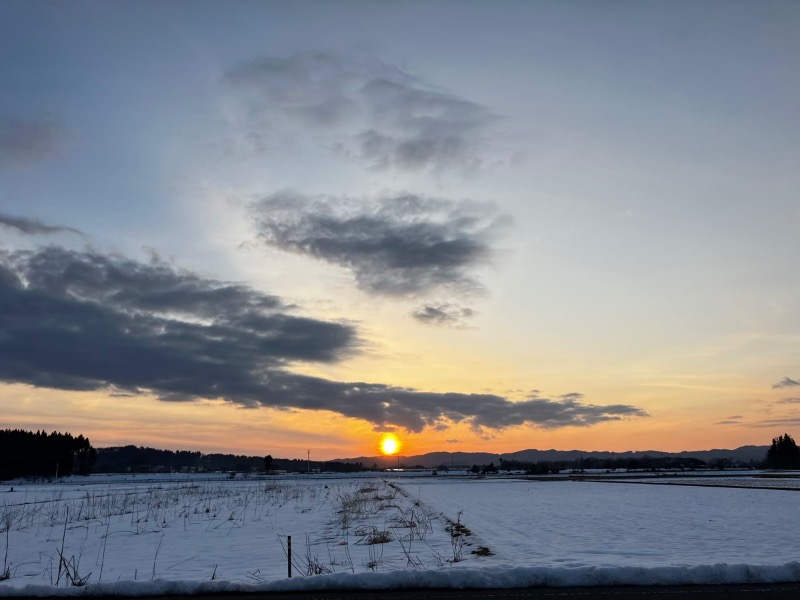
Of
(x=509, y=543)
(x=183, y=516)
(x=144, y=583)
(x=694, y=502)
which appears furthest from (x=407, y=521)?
(x=694, y=502)

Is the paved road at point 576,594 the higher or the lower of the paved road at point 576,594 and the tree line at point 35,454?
the lower

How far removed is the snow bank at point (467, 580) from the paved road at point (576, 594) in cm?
43

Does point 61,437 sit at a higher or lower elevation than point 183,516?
higher

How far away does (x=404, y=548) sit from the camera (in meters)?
20.6

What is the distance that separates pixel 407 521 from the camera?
98.1 ft

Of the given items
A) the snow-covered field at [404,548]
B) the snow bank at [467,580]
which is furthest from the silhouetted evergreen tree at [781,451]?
the snow bank at [467,580]

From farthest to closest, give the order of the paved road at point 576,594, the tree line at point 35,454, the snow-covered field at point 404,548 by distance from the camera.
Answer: the tree line at point 35,454 < the snow-covered field at point 404,548 < the paved road at point 576,594

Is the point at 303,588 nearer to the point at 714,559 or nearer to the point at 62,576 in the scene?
the point at 62,576

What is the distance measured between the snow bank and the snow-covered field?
0.04 m

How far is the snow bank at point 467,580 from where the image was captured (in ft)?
45.3

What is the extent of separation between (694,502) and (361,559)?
30.8m

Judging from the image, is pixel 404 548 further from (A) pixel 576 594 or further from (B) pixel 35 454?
(B) pixel 35 454

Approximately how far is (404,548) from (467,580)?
7080 mm

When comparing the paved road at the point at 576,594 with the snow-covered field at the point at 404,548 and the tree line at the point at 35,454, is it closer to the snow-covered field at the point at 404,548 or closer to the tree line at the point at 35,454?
the snow-covered field at the point at 404,548
